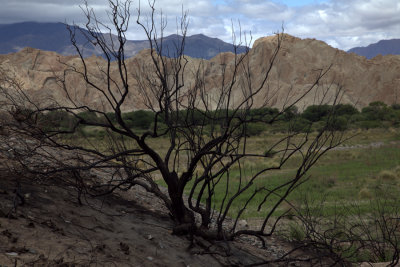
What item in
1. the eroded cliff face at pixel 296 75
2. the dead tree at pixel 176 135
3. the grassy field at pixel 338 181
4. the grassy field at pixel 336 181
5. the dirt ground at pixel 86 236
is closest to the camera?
the dirt ground at pixel 86 236

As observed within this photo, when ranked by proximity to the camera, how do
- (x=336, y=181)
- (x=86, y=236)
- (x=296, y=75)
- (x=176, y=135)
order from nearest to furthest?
(x=86, y=236) < (x=176, y=135) < (x=336, y=181) < (x=296, y=75)

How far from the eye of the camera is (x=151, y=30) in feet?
17.5

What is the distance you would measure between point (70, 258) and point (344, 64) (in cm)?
7376

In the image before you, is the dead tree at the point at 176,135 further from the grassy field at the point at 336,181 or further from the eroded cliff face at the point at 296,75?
the eroded cliff face at the point at 296,75

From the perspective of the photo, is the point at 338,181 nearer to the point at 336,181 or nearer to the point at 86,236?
the point at 336,181

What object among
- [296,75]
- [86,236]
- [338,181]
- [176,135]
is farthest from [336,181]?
[296,75]

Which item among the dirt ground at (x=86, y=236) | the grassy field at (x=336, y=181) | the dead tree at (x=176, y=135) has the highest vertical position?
the dead tree at (x=176, y=135)

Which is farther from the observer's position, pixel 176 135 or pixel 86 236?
pixel 176 135

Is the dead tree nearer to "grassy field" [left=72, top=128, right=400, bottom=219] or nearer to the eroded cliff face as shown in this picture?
"grassy field" [left=72, top=128, right=400, bottom=219]

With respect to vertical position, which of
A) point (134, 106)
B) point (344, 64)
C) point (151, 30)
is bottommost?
point (134, 106)

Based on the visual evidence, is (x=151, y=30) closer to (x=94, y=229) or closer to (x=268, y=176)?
(x=94, y=229)

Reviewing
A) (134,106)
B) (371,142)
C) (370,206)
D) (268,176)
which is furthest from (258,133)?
(134,106)

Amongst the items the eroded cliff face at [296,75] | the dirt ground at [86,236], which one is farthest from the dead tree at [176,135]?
the eroded cliff face at [296,75]

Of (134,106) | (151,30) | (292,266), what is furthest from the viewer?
(134,106)
